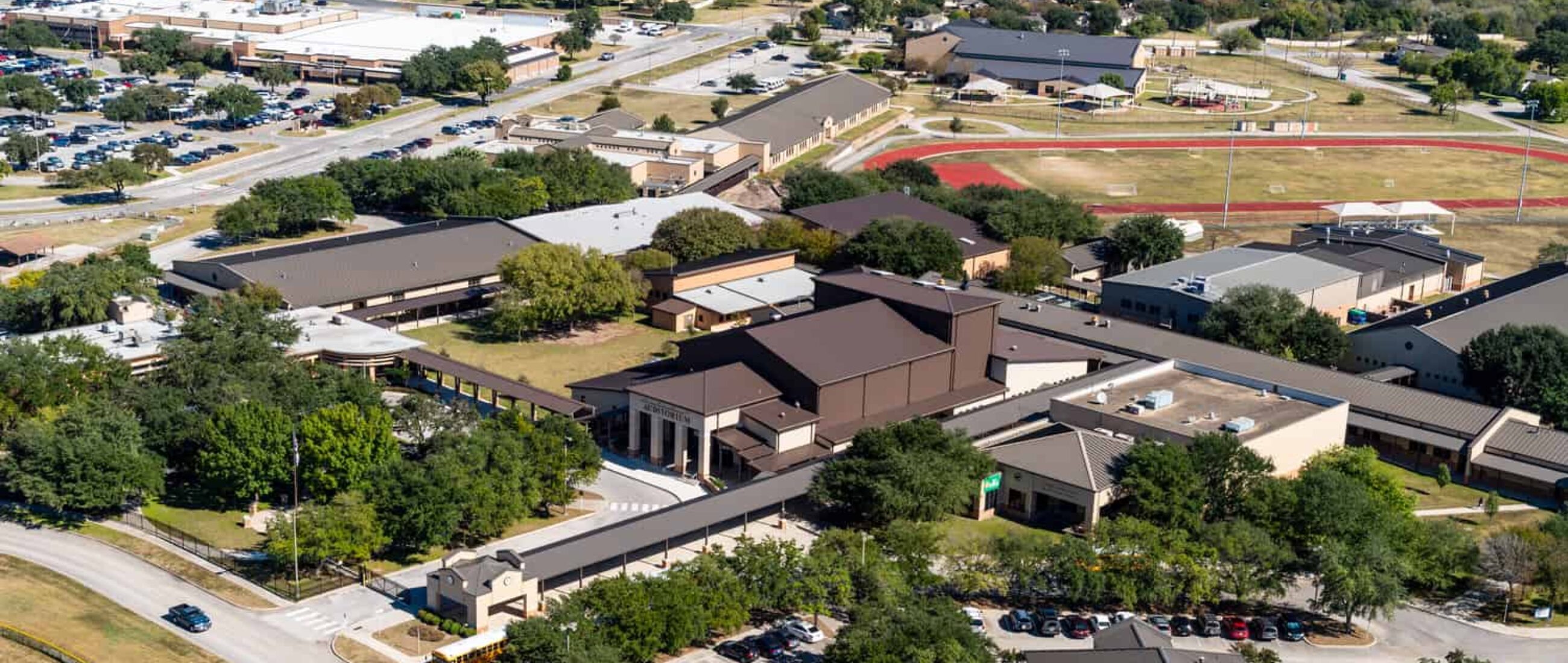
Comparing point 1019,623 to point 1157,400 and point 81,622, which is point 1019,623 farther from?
point 81,622

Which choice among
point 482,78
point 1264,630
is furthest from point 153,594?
point 482,78

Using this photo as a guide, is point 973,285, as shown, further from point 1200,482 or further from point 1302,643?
point 1302,643

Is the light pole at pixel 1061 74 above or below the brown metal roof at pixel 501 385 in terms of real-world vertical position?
above

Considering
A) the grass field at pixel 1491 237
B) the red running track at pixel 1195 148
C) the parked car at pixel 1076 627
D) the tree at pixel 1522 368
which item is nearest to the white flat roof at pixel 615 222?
the red running track at pixel 1195 148

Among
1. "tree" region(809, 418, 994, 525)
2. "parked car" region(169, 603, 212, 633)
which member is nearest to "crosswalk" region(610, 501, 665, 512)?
"tree" region(809, 418, 994, 525)

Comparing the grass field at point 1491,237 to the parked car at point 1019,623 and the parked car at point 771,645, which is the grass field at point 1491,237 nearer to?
the parked car at point 1019,623
